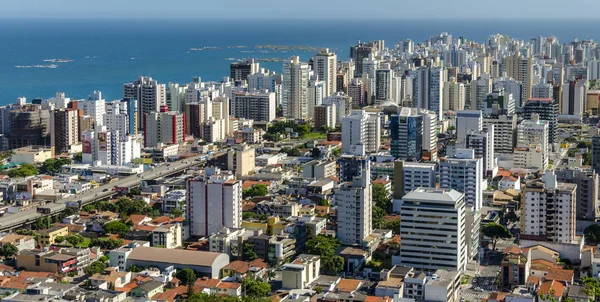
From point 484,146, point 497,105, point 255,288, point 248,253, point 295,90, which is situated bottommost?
point 255,288

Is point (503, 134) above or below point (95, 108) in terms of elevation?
below

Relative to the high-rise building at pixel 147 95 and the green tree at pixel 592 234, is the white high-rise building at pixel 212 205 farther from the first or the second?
the high-rise building at pixel 147 95

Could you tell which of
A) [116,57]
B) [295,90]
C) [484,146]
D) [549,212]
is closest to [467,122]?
[484,146]

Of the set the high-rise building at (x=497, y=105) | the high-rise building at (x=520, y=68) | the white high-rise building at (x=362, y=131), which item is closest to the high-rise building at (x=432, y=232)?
the white high-rise building at (x=362, y=131)

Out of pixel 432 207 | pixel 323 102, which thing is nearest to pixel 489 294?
pixel 432 207

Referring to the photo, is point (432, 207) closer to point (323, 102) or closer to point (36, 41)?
point (323, 102)

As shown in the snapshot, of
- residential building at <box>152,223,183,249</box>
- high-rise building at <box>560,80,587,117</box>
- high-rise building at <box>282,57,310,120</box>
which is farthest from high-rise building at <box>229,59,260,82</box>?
residential building at <box>152,223,183,249</box>

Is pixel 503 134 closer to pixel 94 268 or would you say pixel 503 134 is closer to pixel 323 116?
pixel 323 116

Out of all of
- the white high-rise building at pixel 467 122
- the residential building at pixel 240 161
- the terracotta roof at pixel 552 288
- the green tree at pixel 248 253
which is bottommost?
the terracotta roof at pixel 552 288
